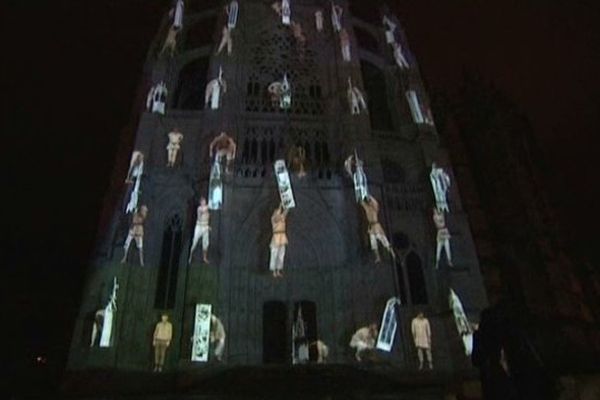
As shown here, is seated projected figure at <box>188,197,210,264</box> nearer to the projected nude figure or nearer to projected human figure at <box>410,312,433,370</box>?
the projected nude figure

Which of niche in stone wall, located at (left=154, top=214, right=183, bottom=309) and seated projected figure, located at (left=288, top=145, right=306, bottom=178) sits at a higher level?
seated projected figure, located at (left=288, top=145, right=306, bottom=178)

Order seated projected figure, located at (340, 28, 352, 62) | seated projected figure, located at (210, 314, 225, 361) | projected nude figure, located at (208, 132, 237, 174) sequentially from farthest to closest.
Result: 1. seated projected figure, located at (340, 28, 352, 62)
2. projected nude figure, located at (208, 132, 237, 174)
3. seated projected figure, located at (210, 314, 225, 361)

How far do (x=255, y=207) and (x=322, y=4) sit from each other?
1576cm

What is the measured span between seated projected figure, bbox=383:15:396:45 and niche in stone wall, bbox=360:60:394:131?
5.46ft

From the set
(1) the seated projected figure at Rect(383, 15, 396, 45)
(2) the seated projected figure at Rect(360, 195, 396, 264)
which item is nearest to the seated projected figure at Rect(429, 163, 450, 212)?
(2) the seated projected figure at Rect(360, 195, 396, 264)

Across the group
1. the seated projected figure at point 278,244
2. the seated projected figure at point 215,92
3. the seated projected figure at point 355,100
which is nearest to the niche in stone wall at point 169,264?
the seated projected figure at point 278,244

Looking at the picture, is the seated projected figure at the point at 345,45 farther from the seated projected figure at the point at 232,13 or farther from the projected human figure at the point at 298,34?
the seated projected figure at the point at 232,13

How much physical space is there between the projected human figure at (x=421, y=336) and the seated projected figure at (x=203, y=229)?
7739 mm

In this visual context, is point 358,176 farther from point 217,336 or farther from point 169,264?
point 217,336

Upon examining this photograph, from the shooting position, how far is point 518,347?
6.33 m

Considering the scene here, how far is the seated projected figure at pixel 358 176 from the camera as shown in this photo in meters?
21.9

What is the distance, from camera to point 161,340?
18766mm

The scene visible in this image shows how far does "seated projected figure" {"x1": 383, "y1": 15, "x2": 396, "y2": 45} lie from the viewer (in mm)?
30775

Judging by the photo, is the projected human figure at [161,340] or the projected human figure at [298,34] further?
the projected human figure at [298,34]
